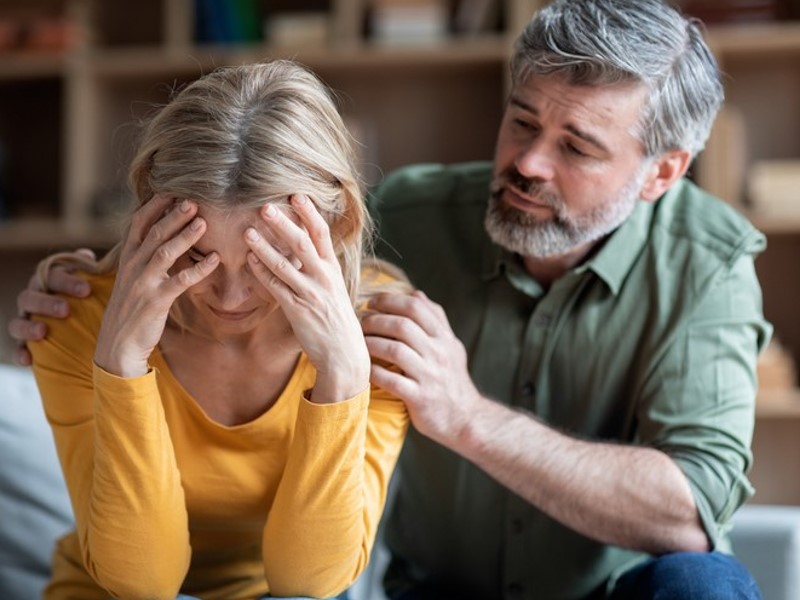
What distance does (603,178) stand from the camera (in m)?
1.70

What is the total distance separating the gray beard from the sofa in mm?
527

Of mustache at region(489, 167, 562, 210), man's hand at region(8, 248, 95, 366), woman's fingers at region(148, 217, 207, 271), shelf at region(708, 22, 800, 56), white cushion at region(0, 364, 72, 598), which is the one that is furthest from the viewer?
shelf at region(708, 22, 800, 56)

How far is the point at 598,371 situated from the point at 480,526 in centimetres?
31

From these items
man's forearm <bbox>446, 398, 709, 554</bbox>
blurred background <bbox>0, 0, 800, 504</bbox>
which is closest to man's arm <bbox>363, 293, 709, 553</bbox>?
man's forearm <bbox>446, 398, 709, 554</bbox>

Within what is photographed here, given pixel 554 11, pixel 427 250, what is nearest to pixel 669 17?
pixel 554 11

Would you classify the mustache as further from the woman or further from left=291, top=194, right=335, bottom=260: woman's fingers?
left=291, top=194, right=335, bottom=260: woman's fingers

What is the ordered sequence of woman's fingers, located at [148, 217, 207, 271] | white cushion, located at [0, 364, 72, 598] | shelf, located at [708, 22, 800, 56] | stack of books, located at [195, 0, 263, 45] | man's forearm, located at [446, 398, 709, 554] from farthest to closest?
stack of books, located at [195, 0, 263, 45] < shelf, located at [708, 22, 800, 56] < white cushion, located at [0, 364, 72, 598] < man's forearm, located at [446, 398, 709, 554] < woman's fingers, located at [148, 217, 207, 271]

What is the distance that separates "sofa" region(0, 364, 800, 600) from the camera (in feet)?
5.74

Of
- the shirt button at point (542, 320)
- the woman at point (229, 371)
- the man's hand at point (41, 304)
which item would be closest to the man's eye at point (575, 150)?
the shirt button at point (542, 320)

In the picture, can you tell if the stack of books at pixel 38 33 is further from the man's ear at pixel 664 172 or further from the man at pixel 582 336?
the man's ear at pixel 664 172

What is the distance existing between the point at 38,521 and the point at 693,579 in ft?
3.36

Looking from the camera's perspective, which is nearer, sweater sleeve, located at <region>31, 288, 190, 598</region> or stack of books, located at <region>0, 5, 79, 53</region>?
sweater sleeve, located at <region>31, 288, 190, 598</region>

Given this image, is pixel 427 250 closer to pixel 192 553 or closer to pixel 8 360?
pixel 192 553

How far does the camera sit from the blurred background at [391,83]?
3154 mm
